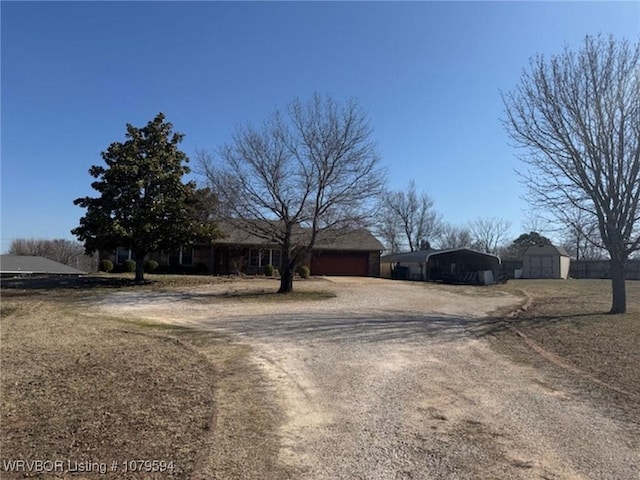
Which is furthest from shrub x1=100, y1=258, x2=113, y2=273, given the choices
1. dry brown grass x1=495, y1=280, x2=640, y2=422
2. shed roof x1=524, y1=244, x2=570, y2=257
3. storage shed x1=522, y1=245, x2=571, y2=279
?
shed roof x1=524, y1=244, x2=570, y2=257

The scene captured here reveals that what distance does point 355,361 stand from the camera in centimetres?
814

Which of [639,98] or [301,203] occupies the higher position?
[639,98]

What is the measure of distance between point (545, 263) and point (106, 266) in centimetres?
3849

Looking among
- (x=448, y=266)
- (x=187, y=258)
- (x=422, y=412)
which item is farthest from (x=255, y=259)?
(x=422, y=412)

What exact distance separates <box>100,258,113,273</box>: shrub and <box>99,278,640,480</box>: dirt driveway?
2246cm

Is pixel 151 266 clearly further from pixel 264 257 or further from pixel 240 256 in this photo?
pixel 264 257

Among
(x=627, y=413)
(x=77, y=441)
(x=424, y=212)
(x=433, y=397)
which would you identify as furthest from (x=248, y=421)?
(x=424, y=212)

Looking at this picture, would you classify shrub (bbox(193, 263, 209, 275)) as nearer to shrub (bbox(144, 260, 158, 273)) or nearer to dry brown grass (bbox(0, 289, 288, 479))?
shrub (bbox(144, 260, 158, 273))

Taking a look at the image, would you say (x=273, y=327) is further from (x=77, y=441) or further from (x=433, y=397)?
(x=77, y=441)

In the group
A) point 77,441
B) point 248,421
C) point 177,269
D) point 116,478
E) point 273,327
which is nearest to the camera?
point 116,478

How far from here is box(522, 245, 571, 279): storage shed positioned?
156 ft

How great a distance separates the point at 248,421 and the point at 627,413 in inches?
167

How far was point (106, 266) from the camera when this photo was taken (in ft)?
104

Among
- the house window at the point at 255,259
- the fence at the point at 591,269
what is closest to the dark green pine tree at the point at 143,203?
the house window at the point at 255,259
